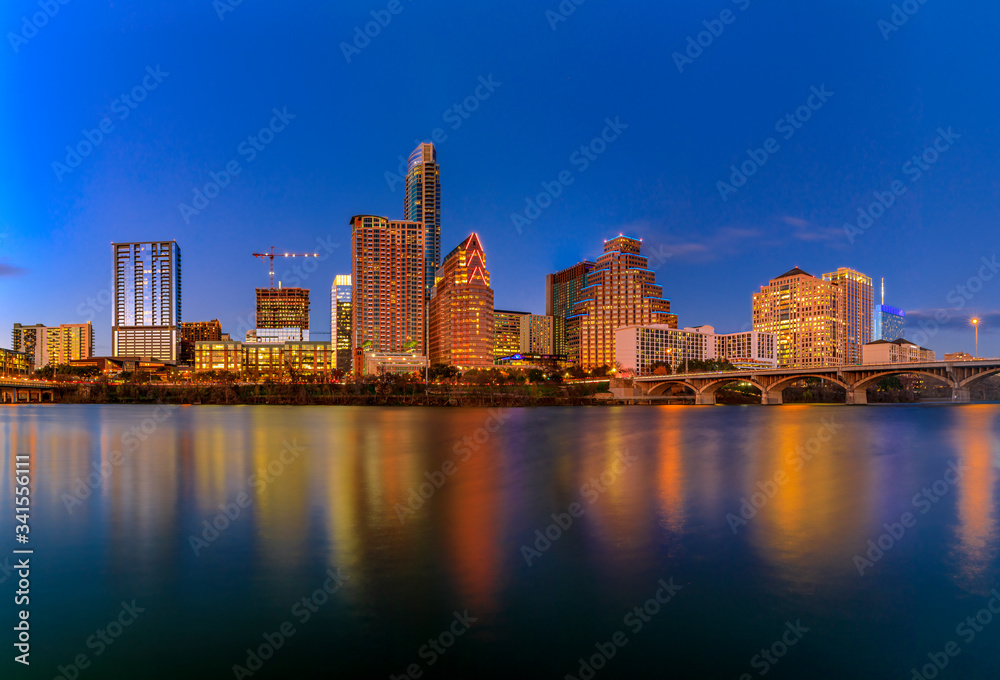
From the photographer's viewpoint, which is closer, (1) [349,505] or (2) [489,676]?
(2) [489,676]

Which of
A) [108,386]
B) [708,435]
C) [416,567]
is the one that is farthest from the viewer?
[108,386]

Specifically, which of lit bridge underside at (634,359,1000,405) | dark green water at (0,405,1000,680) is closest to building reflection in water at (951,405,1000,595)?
dark green water at (0,405,1000,680)

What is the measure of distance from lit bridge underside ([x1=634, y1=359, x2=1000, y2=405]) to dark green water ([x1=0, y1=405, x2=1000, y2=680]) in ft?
300

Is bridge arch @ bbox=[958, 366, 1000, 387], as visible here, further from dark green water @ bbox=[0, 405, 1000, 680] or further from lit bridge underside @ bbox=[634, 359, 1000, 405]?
dark green water @ bbox=[0, 405, 1000, 680]

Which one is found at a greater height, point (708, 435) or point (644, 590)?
point (644, 590)

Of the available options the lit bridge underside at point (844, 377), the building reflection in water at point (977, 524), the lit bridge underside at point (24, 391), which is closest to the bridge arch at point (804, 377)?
the lit bridge underside at point (844, 377)

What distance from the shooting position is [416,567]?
12.2 metres

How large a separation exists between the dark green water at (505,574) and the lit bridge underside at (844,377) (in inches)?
3597

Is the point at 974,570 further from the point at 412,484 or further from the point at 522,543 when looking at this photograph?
the point at 412,484

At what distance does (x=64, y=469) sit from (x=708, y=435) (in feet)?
154

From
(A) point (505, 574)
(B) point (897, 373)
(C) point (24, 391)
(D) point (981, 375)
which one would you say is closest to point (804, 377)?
(B) point (897, 373)

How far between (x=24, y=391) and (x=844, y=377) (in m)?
206

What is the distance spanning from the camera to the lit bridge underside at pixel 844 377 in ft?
319

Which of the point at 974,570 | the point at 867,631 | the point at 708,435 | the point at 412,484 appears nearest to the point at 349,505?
the point at 412,484
